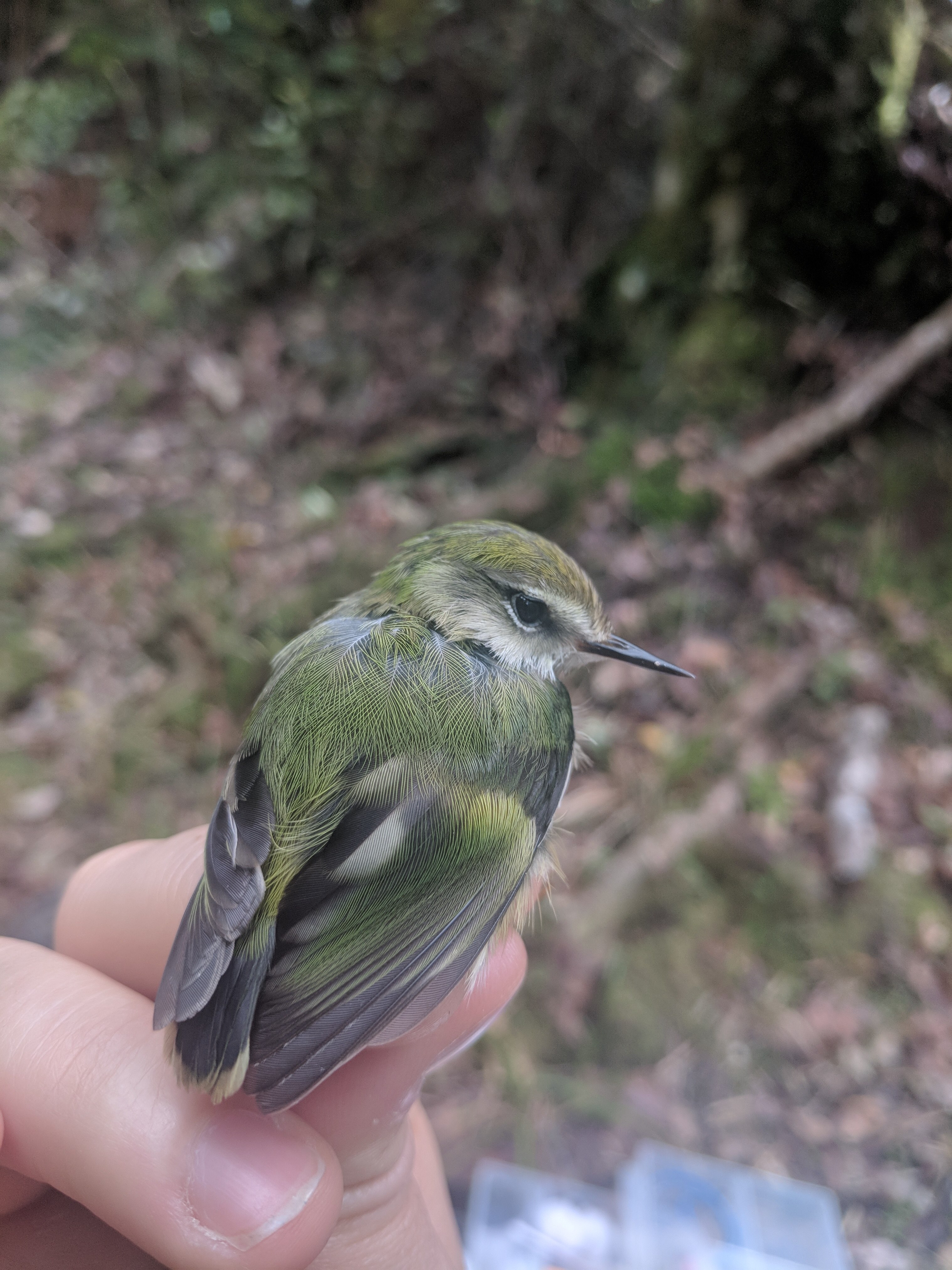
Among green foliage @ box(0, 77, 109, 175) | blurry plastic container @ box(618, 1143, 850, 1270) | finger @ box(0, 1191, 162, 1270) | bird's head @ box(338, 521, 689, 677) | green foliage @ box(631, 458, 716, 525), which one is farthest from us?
green foliage @ box(631, 458, 716, 525)

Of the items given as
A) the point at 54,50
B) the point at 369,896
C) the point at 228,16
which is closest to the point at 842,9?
the point at 228,16

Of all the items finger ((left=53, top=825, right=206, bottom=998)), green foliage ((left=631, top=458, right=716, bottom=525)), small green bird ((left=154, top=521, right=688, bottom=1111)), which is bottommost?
finger ((left=53, top=825, right=206, bottom=998))

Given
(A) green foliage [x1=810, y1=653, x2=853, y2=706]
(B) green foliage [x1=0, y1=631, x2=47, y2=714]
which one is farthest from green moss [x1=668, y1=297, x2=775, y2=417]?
(B) green foliage [x1=0, y1=631, x2=47, y2=714]

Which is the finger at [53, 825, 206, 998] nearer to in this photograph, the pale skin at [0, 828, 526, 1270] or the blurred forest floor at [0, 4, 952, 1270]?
the pale skin at [0, 828, 526, 1270]

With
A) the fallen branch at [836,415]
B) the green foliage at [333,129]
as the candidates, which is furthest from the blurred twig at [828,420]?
the green foliage at [333,129]

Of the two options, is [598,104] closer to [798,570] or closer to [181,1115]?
[798,570]

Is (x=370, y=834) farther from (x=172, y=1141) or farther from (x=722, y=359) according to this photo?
(x=722, y=359)
